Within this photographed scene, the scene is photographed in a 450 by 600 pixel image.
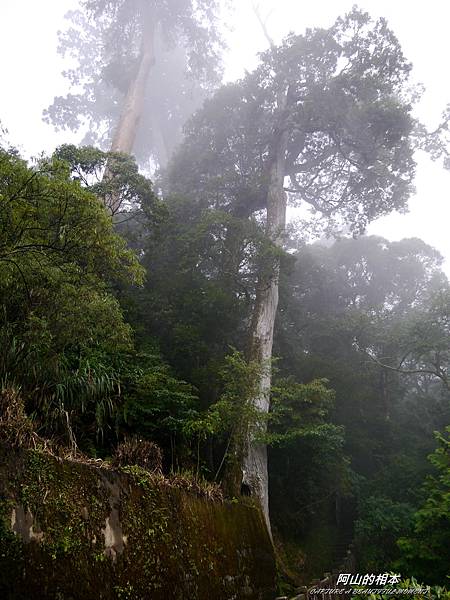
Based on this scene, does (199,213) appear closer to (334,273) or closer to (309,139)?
(309,139)

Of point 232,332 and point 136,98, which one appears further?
point 136,98

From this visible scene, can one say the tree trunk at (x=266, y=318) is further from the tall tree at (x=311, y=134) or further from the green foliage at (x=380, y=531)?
the green foliage at (x=380, y=531)

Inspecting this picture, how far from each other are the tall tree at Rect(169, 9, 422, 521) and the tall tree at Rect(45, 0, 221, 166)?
3304mm

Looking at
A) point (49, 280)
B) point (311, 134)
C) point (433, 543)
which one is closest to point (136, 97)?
point (311, 134)

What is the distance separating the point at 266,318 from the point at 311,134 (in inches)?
357

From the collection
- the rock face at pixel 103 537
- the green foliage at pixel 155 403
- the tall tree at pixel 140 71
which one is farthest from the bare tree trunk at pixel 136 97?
the rock face at pixel 103 537

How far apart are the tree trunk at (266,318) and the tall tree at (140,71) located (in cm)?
541

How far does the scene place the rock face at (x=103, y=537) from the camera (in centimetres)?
254

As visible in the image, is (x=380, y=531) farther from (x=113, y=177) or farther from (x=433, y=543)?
(x=113, y=177)

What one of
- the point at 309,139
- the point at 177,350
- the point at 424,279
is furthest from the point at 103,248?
the point at 424,279

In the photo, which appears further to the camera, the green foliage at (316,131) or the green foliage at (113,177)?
the green foliage at (316,131)

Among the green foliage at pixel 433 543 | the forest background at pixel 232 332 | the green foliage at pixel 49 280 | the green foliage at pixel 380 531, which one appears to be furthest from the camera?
the green foliage at pixel 380 531

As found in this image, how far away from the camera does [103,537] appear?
10.0ft

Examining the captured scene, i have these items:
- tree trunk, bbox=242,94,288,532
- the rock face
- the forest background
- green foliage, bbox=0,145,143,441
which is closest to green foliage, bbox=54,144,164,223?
the forest background
